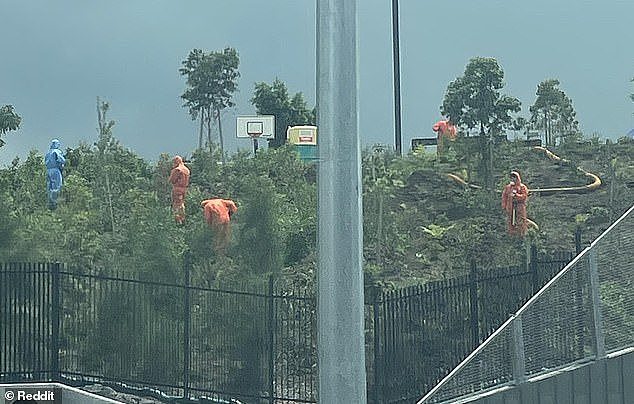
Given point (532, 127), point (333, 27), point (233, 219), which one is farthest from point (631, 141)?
point (333, 27)

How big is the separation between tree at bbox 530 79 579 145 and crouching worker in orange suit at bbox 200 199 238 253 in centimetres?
886

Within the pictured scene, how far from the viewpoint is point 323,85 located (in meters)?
5.16

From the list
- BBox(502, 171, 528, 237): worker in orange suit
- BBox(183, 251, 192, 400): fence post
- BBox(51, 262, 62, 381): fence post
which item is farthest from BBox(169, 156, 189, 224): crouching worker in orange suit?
BBox(183, 251, 192, 400): fence post

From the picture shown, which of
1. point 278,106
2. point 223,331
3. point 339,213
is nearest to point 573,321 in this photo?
point 223,331

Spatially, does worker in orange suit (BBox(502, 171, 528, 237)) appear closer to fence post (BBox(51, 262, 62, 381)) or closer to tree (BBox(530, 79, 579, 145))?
tree (BBox(530, 79, 579, 145))

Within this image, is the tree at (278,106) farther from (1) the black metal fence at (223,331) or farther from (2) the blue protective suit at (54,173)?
(1) the black metal fence at (223,331)

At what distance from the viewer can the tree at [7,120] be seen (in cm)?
2561

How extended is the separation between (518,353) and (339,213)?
5.10m

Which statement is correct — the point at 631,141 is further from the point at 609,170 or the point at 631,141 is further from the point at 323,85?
the point at 323,85

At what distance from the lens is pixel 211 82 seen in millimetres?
26828

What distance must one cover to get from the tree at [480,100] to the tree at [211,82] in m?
5.89

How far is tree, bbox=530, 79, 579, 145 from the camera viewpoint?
77.3 feet

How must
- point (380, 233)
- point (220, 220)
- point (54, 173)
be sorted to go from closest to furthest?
point (220, 220) → point (380, 233) → point (54, 173)

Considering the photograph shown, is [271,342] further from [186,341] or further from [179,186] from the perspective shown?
[179,186]
